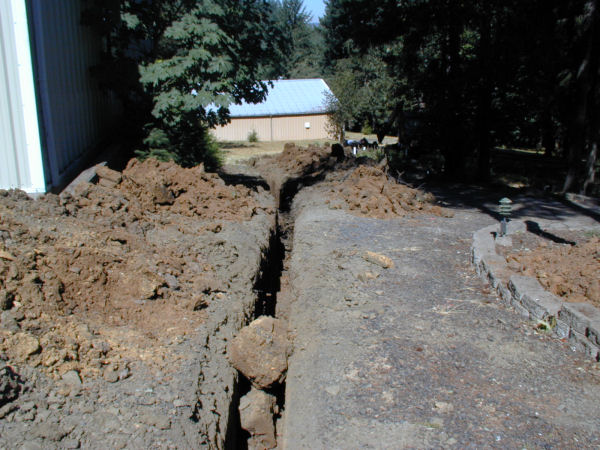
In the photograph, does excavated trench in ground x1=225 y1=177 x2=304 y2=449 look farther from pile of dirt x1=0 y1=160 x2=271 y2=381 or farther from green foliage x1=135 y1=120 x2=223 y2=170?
green foliage x1=135 y1=120 x2=223 y2=170

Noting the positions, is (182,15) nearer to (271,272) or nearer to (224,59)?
(224,59)

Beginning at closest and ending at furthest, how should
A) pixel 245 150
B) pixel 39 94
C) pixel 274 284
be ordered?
pixel 39 94 < pixel 274 284 < pixel 245 150

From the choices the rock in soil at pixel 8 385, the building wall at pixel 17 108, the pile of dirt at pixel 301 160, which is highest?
the building wall at pixel 17 108

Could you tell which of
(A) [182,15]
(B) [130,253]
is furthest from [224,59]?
(B) [130,253]

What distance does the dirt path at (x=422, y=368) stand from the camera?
145 inches

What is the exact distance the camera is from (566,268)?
5996mm

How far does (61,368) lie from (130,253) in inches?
85.4

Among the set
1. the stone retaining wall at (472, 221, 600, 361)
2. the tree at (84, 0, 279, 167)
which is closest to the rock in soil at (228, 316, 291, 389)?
the stone retaining wall at (472, 221, 600, 361)

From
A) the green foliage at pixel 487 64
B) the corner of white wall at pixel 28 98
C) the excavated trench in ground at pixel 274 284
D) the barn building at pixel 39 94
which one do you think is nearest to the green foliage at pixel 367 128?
the green foliage at pixel 487 64

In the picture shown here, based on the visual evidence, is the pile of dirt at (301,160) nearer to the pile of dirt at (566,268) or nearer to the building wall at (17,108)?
the pile of dirt at (566,268)

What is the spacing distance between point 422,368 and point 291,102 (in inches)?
1261

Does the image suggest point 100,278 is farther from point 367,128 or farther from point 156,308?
point 367,128

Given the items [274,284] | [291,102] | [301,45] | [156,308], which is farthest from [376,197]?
[301,45]

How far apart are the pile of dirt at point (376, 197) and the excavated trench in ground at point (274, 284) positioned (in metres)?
1.23
